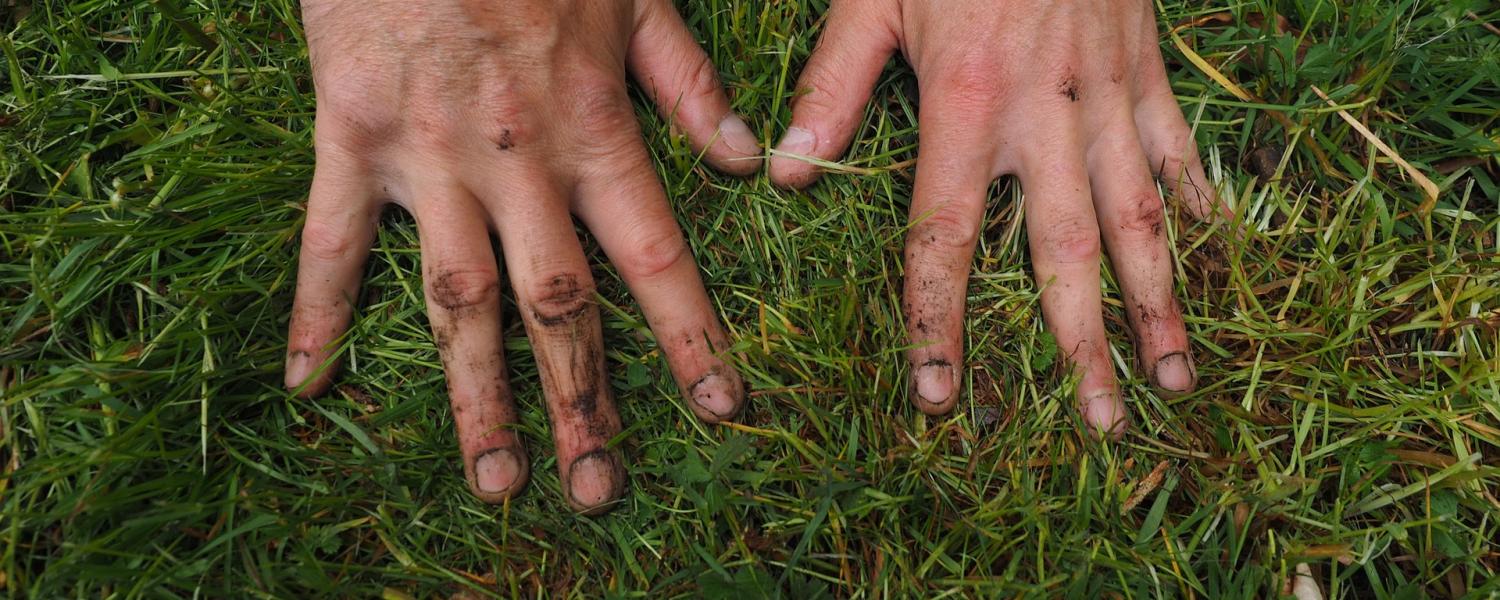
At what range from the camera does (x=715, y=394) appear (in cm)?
194

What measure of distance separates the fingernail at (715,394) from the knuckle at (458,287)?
53cm

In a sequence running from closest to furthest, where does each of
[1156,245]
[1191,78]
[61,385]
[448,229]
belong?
1. [61,385]
2. [448,229]
3. [1156,245]
4. [1191,78]

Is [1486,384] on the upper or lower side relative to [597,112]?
lower

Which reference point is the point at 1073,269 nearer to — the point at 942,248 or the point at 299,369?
the point at 942,248

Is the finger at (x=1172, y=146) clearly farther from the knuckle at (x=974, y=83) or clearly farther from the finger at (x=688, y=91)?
the finger at (x=688, y=91)

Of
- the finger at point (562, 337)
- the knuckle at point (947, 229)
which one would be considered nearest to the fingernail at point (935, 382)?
the knuckle at point (947, 229)

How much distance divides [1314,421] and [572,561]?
1748mm

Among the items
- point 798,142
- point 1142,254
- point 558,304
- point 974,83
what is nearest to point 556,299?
point 558,304

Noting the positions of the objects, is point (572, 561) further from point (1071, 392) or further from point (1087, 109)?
point (1087, 109)

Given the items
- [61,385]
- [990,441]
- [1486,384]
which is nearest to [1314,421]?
[1486,384]

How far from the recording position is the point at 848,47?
211 centimetres

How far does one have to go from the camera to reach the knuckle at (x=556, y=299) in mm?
1908

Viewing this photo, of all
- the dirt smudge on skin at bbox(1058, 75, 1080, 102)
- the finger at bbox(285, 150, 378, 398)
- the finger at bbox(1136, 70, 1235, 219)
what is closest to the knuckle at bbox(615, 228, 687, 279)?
the finger at bbox(285, 150, 378, 398)

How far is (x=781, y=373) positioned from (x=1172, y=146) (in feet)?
3.73
